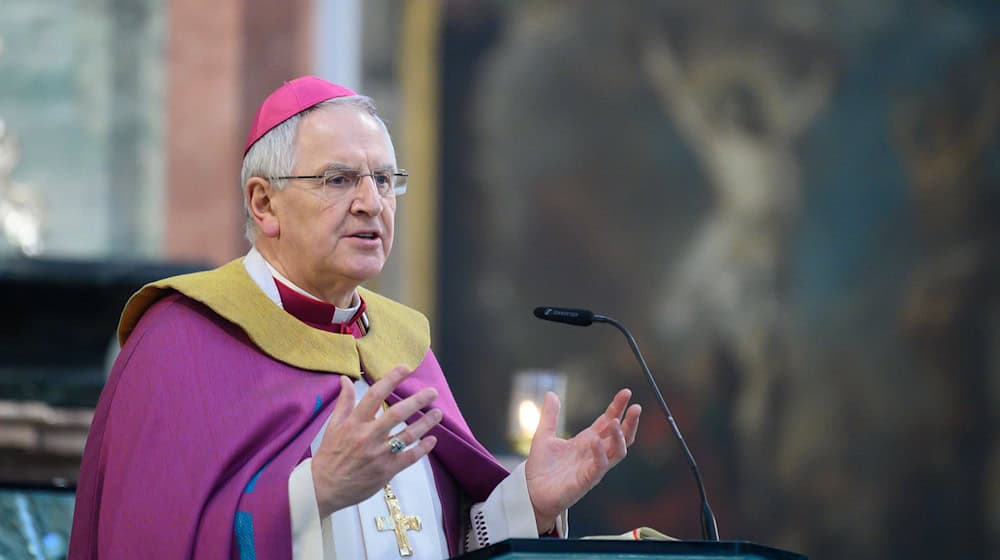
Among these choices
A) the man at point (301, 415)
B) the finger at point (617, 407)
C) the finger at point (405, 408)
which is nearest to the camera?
the finger at point (405, 408)

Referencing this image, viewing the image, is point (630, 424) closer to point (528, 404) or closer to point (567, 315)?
point (567, 315)

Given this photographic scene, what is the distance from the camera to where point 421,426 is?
286 cm

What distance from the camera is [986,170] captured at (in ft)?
35.8

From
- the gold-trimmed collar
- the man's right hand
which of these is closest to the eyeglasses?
the gold-trimmed collar

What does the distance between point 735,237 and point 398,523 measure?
26.7 feet

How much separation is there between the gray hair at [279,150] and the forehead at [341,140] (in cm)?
1

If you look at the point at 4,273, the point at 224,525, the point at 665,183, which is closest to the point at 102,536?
the point at 224,525

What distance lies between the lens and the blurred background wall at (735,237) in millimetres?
10883

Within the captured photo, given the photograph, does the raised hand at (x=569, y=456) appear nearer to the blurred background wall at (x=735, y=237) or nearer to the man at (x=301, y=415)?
the man at (x=301, y=415)

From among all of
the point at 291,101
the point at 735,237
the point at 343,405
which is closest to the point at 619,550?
the point at 343,405

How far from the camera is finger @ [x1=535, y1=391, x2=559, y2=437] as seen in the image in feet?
11.1

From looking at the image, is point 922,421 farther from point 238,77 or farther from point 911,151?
point 238,77

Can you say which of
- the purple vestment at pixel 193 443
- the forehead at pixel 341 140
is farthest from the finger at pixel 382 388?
the forehead at pixel 341 140

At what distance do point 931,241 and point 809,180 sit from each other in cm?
97
